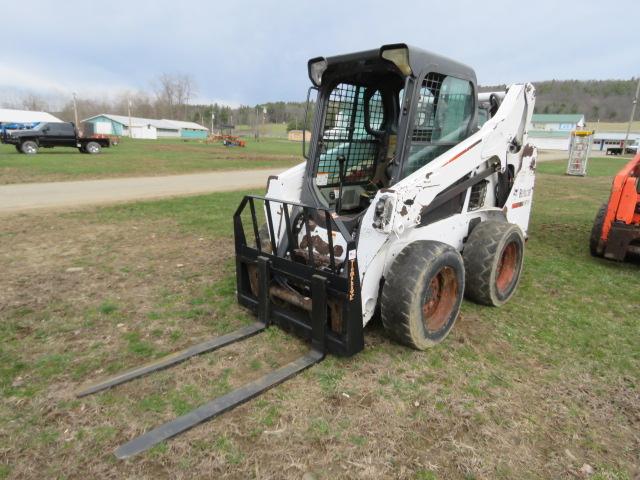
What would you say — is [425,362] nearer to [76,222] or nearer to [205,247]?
[205,247]

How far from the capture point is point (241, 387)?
10.1ft

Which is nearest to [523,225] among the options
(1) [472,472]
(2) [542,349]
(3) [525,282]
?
(3) [525,282]

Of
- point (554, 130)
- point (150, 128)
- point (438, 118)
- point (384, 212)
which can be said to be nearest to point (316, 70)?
point (438, 118)

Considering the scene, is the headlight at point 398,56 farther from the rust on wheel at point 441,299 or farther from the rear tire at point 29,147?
the rear tire at point 29,147

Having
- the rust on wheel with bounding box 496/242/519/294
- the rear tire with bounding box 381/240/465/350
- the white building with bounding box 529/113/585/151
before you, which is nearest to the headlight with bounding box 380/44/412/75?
the rear tire with bounding box 381/240/465/350

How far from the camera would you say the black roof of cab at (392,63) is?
3.43 m

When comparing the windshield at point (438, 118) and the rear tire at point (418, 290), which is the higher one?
the windshield at point (438, 118)

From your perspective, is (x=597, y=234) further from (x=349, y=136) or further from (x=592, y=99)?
(x=592, y=99)

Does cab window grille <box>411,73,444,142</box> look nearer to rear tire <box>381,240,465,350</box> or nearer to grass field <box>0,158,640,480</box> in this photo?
rear tire <box>381,240,465,350</box>

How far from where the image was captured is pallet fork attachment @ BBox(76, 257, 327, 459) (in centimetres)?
259

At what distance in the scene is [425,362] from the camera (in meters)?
3.50

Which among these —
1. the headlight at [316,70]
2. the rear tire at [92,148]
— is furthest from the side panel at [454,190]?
the rear tire at [92,148]

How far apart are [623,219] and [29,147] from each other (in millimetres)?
27333

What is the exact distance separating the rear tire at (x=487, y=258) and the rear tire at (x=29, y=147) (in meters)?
26.2
